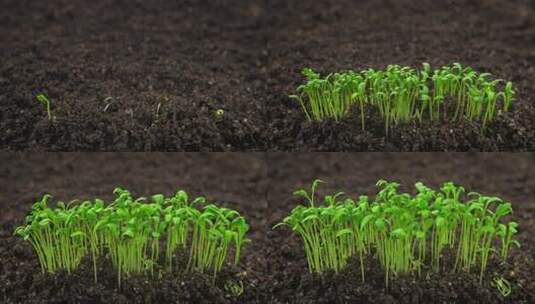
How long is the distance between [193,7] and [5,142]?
4.90ft

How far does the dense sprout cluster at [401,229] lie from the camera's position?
6.24 ft

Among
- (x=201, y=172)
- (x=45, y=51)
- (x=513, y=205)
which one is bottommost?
(x=513, y=205)

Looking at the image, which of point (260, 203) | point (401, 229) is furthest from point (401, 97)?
point (260, 203)

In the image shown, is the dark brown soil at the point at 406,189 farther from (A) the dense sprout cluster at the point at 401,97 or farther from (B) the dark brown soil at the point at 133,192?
(A) the dense sprout cluster at the point at 401,97

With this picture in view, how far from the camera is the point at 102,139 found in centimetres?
220

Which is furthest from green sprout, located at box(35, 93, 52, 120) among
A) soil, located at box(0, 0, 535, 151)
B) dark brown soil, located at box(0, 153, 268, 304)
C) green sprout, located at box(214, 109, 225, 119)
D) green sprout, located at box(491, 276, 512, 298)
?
green sprout, located at box(491, 276, 512, 298)

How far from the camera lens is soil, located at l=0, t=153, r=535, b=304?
1.96m

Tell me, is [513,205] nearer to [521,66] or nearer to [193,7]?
[521,66]

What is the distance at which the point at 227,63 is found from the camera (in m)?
2.85

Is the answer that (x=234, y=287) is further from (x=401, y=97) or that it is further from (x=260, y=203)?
(x=401, y=97)

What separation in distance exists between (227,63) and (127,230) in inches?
48.5

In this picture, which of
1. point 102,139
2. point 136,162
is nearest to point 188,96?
point 102,139

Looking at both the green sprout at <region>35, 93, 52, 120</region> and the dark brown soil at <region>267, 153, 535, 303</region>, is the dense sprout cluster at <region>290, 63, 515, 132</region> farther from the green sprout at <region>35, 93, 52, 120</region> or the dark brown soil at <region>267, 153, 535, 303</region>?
the green sprout at <region>35, 93, 52, 120</region>

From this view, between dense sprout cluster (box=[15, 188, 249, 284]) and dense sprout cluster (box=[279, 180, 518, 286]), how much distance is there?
251 millimetres
